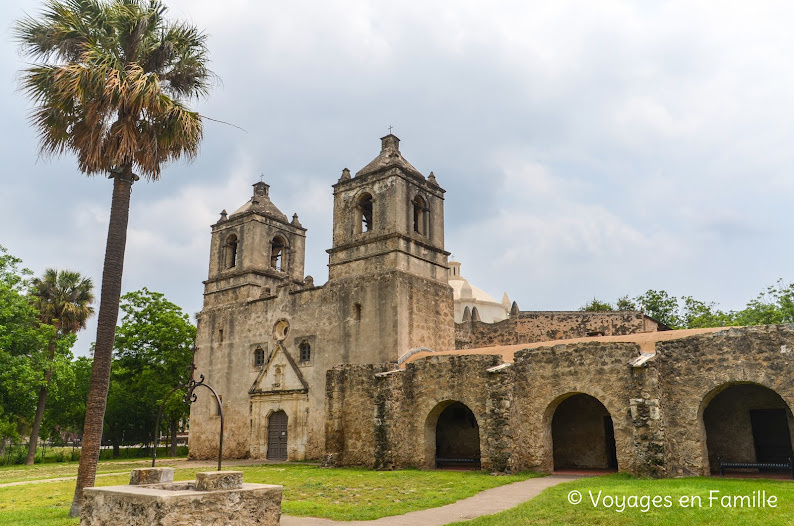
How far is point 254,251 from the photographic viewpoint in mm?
30203

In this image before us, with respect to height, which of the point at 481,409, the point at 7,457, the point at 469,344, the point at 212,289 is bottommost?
the point at 7,457

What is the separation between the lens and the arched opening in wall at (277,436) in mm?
25750

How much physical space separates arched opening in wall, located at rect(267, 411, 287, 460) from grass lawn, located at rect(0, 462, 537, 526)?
5.25 metres

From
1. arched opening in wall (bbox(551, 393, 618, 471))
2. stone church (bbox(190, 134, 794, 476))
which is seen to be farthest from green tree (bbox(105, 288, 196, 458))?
arched opening in wall (bbox(551, 393, 618, 471))

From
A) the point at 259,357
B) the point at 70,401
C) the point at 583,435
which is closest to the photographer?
the point at 583,435

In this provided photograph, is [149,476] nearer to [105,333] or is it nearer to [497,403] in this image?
[105,333]

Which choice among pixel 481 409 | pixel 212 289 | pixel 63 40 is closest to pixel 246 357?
pixel 212 289

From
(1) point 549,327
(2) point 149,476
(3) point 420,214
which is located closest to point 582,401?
(1) point 549,327

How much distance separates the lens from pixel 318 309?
25859 millimetres

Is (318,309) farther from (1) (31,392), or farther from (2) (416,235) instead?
(1) (31,392)

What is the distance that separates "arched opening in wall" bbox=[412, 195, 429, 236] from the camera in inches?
1027

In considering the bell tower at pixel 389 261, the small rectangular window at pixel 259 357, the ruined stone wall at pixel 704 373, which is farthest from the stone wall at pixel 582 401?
the small rectangular window at pixel 259 357

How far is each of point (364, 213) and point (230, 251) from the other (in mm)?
9046

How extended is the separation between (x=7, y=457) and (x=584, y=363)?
2994cm
